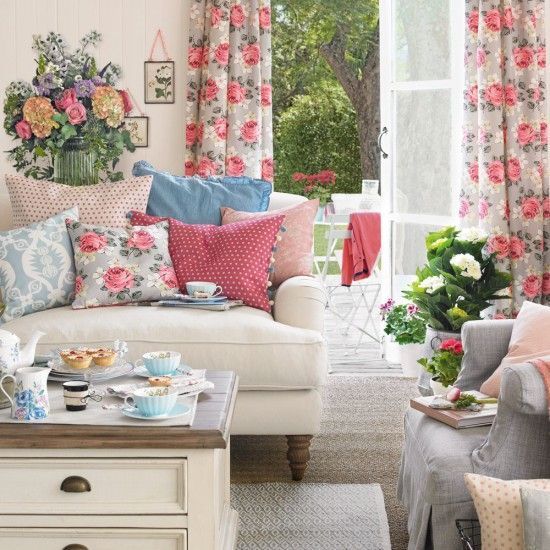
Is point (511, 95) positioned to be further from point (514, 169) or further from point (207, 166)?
point (207, 166)

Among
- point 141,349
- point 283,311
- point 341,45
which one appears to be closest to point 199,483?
point 141,349

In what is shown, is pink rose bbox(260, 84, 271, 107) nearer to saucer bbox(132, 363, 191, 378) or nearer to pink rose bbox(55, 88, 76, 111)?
pink rose bbox(55, 88, 76, 111)

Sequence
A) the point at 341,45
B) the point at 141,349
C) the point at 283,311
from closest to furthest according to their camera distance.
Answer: the point at 141,349
the point at 283,311
the point at 341,45

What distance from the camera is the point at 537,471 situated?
2.32m

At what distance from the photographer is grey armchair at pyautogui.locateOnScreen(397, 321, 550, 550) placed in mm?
2240

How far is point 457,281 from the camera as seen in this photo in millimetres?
4398

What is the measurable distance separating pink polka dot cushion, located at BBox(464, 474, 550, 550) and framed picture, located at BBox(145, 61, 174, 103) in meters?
3.88

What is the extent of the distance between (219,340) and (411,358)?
6.15 feet

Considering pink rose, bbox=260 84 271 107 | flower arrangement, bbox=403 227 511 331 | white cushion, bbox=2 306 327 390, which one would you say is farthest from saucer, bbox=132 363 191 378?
pink rose, bbox=260 84 271 107

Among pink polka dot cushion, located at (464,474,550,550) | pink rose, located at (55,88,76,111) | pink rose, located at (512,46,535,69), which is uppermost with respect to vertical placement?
pink rose, located at (512,46,535,69)

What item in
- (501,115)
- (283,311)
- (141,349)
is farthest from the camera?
(501,115)

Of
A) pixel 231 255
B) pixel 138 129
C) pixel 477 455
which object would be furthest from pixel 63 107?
pixel 477 455

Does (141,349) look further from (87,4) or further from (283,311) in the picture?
(87,4)

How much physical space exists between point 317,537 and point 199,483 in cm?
88
